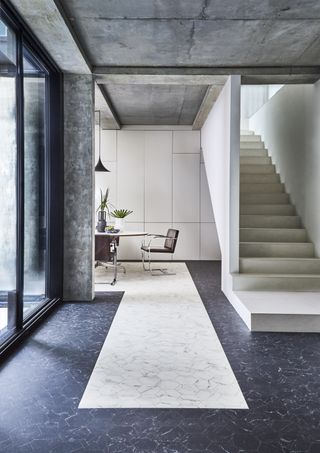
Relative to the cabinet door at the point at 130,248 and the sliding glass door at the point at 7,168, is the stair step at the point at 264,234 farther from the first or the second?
the cabinet door at the point at 130,248

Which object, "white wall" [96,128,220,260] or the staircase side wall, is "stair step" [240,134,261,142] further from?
the staircase side wall

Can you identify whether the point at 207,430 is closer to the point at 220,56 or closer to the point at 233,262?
the point at 233,262

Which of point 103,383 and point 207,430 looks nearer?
point 207,430

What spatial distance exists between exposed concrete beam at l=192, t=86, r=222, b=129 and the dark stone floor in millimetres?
4034

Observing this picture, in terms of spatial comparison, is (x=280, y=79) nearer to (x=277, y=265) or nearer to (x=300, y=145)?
(x=300, y=145)

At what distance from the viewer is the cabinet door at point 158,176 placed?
9.47 m

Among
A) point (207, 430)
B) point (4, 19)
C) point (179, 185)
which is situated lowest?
point (207, 430)

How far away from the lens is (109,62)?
513 centimetres

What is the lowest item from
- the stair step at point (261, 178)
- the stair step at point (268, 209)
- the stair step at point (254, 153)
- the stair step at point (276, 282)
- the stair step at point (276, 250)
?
the stair step at point (276, 282)

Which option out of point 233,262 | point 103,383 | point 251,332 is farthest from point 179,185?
point 103,383

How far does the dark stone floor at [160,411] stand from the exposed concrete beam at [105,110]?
4.33m

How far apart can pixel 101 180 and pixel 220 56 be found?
205 inches

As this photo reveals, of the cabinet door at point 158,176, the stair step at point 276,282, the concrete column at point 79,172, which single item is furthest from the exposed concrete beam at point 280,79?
the cabinet door at point 158,176

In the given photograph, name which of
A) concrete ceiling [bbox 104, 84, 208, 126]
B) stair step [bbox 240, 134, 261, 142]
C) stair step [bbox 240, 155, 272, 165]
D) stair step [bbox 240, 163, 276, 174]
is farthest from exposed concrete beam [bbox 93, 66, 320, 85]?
stair step [bbox 240, 134, 261, 142]
